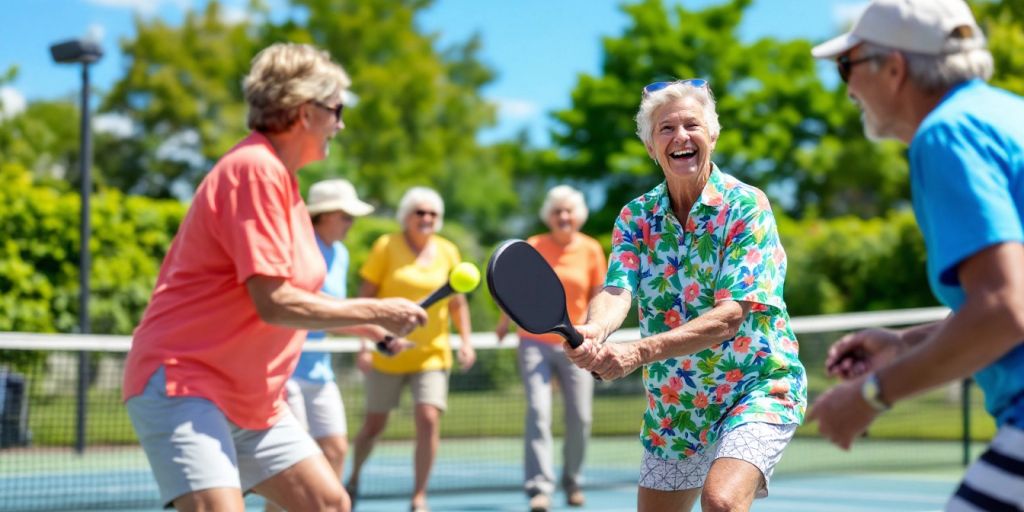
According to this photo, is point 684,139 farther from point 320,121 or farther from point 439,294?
point 320,121

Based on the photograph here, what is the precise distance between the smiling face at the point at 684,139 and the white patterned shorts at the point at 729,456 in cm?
87

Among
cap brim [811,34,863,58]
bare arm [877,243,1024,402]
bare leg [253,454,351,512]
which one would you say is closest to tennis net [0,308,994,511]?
bare leg [253,454,351,512]

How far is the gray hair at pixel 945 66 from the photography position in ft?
9.14

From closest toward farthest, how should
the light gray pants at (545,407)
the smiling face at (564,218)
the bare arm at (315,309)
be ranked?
the bare arm at (315,309) → the light gray pants at (545,407) → the smiling face at (564,218)

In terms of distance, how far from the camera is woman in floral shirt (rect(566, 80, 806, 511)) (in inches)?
166

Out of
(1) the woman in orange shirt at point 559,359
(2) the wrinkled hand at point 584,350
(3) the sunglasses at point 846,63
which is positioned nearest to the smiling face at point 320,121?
(2) the wrinkled hand at point 584,350

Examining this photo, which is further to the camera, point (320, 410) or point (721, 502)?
point (320, 410)

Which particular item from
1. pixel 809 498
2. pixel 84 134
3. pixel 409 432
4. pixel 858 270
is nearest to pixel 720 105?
pixel 858 270

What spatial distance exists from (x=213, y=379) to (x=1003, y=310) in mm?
2351

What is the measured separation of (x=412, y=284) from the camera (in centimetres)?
881

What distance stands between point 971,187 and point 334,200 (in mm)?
5399

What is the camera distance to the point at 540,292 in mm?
3750

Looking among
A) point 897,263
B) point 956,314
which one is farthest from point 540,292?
point 897,263

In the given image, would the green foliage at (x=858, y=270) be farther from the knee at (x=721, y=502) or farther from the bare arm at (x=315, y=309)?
the bare arm at (x=315, y=309)
